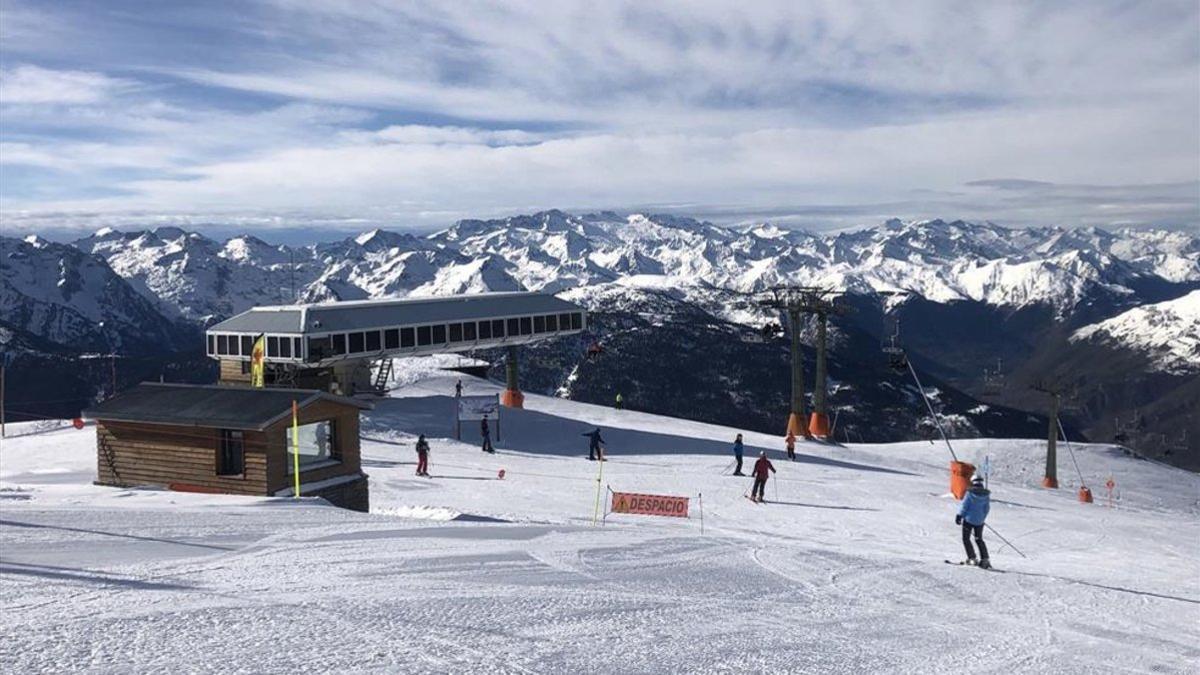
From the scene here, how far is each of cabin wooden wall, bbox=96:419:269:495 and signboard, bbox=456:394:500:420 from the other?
668 inches

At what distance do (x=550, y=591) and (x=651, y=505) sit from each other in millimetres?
13263

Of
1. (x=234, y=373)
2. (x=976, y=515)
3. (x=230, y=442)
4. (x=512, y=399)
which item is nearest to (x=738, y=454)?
(x=976, y=515)

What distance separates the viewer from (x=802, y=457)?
42.8 m

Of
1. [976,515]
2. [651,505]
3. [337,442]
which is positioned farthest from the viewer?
[337,442]

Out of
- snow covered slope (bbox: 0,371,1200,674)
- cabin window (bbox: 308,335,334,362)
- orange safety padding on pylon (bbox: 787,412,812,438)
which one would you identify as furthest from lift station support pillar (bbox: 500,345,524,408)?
snow covered slope (bbox: 0,371,1200,674)

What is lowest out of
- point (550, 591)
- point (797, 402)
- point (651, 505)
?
point (651, 505)

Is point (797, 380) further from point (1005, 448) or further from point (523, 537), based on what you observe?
point (523, 537)

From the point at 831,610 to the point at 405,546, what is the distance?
7027 mm

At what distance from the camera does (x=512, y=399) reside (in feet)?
173

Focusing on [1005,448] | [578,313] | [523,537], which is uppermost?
[578,313]

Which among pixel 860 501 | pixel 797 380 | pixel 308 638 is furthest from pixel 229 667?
pixel 797 380

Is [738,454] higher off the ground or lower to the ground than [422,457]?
lower

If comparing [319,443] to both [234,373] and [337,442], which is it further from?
[234,373]

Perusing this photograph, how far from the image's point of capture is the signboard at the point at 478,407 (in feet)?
137
